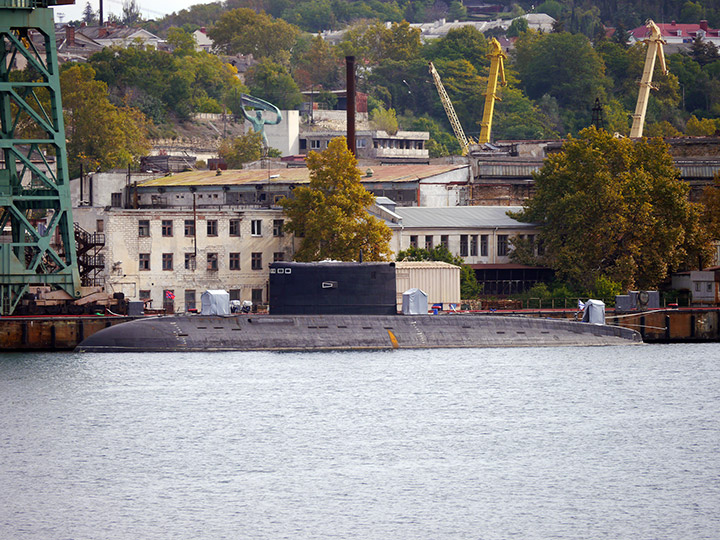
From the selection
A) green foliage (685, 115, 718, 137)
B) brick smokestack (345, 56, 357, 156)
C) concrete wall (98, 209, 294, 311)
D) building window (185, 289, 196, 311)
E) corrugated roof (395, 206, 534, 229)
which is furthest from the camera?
green foliage (685, 115, 718, 137)

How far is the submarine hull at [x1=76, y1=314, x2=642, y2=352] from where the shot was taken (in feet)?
193

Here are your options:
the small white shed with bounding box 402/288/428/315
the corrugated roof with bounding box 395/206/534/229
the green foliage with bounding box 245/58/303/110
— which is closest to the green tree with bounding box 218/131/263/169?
the green foliage with bounding box 245/58/303/110

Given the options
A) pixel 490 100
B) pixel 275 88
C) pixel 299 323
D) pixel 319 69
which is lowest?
pixel 299 323

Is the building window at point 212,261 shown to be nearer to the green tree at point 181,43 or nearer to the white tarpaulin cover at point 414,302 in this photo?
the white tarpaulin cover at point 414,302

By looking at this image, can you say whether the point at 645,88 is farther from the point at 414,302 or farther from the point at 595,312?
the point at 414,302

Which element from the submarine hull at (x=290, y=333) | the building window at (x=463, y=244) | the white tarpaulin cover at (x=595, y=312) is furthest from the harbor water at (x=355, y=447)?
the building window at (x=463, y=244)

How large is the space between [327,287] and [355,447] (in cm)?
1886

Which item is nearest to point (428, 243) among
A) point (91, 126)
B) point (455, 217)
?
point (455, 217)

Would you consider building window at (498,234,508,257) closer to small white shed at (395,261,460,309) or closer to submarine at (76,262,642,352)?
small white shed at (395,261,460,309)

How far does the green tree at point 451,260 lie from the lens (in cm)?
7381

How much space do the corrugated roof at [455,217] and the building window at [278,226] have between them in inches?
264

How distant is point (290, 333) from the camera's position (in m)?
59.0

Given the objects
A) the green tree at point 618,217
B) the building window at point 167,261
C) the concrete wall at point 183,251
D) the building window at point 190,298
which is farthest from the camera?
the green tree at point 618,217

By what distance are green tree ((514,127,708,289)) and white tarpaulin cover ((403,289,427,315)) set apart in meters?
14.3
